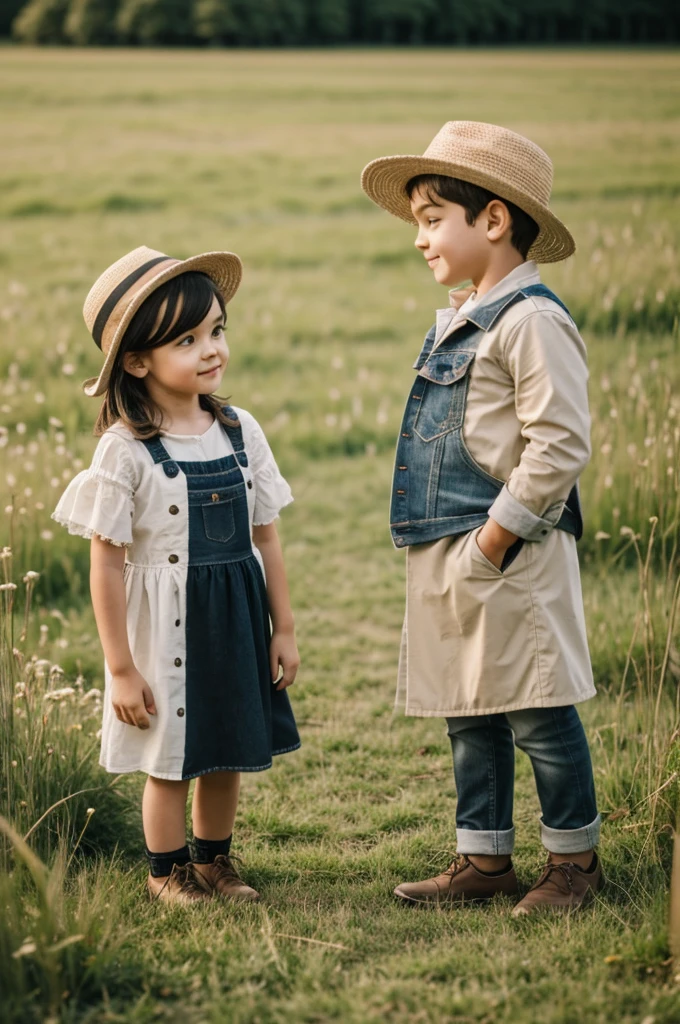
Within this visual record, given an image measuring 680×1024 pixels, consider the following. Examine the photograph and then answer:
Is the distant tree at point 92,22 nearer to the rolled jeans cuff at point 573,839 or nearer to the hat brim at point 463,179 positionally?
the hat brim at point 463,179

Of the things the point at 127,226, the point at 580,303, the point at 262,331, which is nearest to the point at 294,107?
the point at 127,226

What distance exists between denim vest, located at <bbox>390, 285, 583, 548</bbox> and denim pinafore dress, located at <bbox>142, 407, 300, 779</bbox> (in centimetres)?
45

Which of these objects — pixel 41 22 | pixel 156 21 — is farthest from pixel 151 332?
pixel 41 22

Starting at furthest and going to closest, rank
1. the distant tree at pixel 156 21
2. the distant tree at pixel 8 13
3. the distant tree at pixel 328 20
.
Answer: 1. the distant tree at pixel 8 13
2. the distant tree at pixel 156 21
3. the distant tree at pixel 328 20

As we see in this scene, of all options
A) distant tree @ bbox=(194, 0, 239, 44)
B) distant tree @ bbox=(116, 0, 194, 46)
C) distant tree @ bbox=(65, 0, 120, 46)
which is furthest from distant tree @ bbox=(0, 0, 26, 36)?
distant tree @ bbox=(194, 0, 239, 44)

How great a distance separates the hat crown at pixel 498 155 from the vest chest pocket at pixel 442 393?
46 cm

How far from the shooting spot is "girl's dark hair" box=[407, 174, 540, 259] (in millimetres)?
2969

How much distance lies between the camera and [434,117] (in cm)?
1878

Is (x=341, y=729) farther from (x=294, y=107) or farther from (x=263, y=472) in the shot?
(x=294, y=107)

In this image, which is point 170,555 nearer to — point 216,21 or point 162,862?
point 162,862

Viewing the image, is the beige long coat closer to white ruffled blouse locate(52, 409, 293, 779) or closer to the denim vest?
the denim vest

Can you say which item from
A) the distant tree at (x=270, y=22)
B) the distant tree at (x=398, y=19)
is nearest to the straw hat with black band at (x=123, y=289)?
the distant tree at (x=398, y=19)

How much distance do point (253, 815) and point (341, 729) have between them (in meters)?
0.79

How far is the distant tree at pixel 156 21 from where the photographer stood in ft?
73.8
